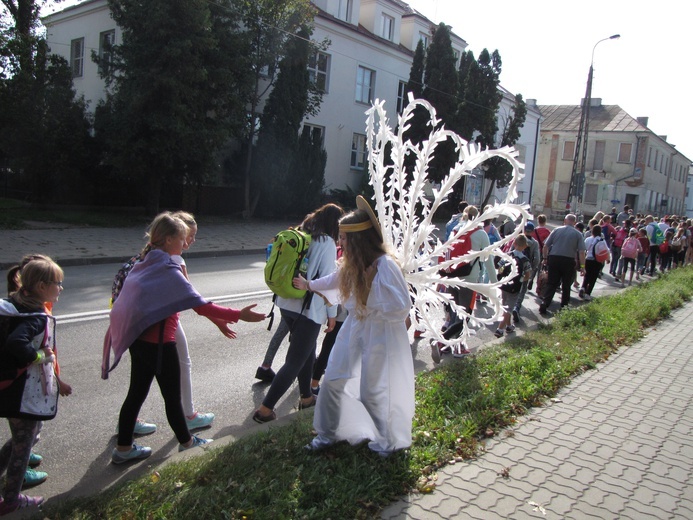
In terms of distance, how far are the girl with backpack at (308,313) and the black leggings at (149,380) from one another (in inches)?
34.2

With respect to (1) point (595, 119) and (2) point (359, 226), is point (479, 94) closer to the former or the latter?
(2) point (359, 226)

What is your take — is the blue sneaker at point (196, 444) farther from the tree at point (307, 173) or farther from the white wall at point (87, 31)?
the white wall at point (87, 31)

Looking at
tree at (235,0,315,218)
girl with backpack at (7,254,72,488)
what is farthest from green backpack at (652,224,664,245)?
girl with backpack at (7,254,72,488)

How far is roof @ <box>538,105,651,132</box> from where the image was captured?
54438 millimetres

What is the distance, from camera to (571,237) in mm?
10320

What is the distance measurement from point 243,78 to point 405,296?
17781mm

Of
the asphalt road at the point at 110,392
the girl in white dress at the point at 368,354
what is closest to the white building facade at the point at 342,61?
the asphalt road at the point at 110,392

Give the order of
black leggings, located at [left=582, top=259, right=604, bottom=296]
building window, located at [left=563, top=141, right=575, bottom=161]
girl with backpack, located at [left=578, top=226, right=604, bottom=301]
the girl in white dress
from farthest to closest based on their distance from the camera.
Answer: building window, located at [left=563, top=141, right=575, bottom=161]
black leggings, located at [left=582, top=259, right=604, bottom=296]
girl with backpack, located at [left=578, top=226, right=604, bottom=301]
the girl in white dress

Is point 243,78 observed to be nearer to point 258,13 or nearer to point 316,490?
point 258,13

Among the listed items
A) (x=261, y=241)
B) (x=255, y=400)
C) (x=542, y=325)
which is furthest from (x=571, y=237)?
(x=261, y=241)

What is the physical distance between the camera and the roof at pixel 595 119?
54.4m

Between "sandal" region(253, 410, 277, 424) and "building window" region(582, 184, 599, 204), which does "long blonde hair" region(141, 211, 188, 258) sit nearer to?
"sandal" region(253, 410, 277, 424)

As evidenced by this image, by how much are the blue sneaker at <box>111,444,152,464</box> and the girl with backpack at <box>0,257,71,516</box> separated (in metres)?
0.61

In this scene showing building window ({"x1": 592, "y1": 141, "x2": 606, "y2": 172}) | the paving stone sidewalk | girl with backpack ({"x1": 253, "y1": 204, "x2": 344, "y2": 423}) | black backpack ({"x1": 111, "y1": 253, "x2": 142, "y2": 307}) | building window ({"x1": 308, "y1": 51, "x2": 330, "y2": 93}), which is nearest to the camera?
the paving stone sidewalk
